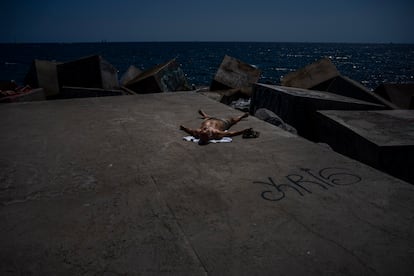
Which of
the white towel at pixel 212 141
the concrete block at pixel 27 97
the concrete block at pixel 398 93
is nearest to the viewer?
the white towel at pixel 212 141

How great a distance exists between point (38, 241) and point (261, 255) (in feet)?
4.67

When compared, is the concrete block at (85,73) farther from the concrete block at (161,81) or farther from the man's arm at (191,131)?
the man's arm at (191,131)

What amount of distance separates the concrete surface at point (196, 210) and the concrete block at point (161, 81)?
4945mm

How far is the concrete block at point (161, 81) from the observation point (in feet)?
29.1

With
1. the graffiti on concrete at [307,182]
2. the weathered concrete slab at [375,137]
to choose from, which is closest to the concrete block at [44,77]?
the weathered concrete slab at [375,137]

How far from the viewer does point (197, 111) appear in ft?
19.8

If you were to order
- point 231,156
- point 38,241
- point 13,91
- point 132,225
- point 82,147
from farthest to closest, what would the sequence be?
point 13,91 < point 82,147 < point 231,156 < point 132,225 < point 38,241

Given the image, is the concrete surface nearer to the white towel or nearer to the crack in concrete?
the crack in concrete

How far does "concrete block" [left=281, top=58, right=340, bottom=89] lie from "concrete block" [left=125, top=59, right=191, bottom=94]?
3.44 m

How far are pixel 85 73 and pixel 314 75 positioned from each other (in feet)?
22.3

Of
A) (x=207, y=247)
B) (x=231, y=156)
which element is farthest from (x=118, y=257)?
(x=231, y=156)

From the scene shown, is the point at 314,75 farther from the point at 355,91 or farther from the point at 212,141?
the point at 212,141

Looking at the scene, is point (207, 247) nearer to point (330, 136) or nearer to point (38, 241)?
point (38, 241)

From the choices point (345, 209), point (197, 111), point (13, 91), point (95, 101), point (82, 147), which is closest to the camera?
point (345, 209)
